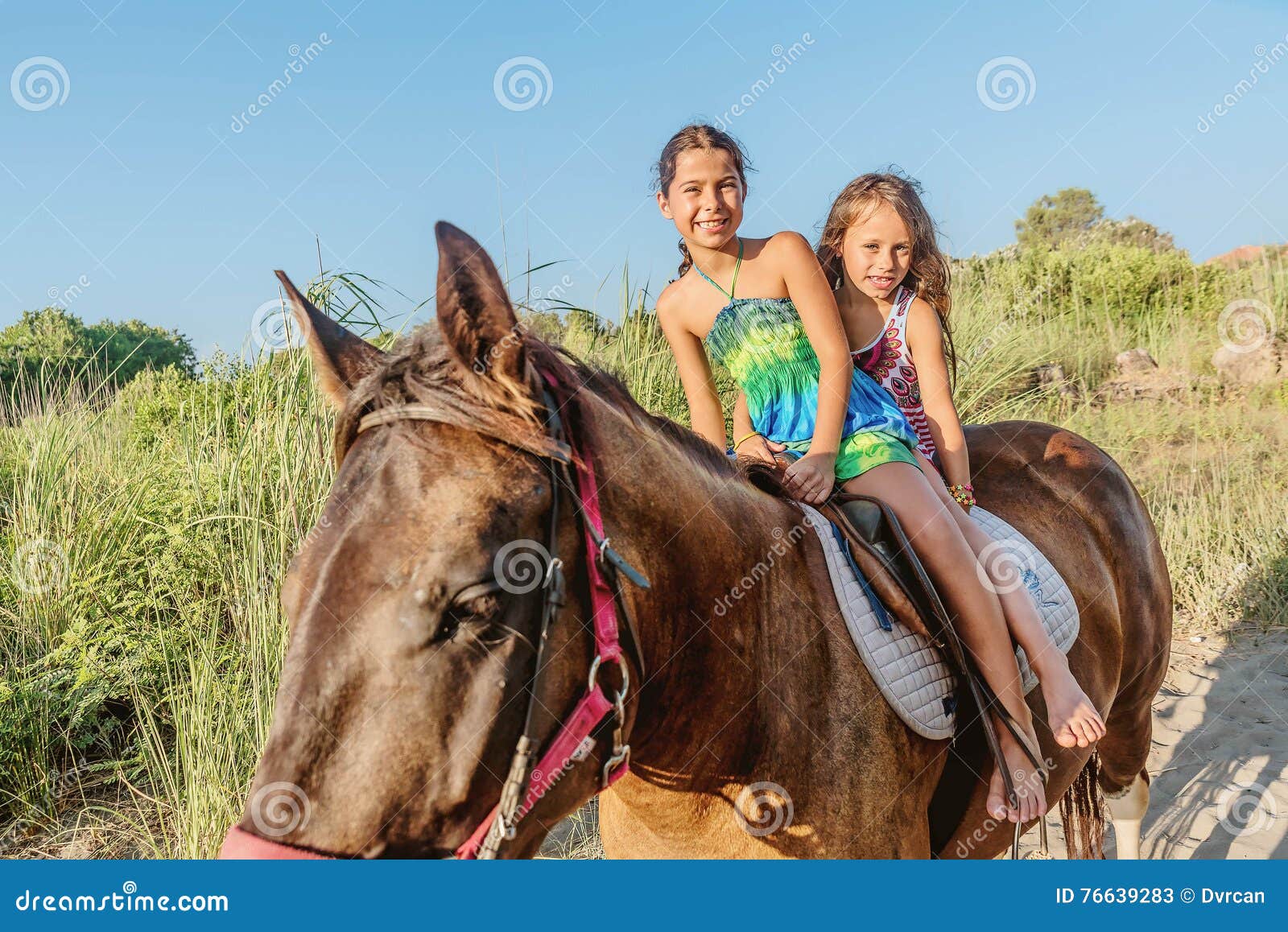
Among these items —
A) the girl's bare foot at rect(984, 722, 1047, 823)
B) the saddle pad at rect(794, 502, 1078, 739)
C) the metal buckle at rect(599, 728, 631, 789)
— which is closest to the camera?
the metal buckle at rect(599, 728, 631, 789)

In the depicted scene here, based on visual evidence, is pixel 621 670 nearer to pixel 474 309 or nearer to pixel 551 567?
pixel 551 567

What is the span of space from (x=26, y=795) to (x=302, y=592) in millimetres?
3956

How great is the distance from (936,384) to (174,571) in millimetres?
3921

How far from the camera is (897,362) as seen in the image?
113 inches

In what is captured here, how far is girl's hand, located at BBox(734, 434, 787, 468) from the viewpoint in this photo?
2551 mm

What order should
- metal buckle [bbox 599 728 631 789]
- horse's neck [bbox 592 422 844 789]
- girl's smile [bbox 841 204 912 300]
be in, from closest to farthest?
metal buckle [bbox 599 728 631 789], horse's neck [bbox 592 422 844 789], girl's smile [bbox 841 204 912 300]

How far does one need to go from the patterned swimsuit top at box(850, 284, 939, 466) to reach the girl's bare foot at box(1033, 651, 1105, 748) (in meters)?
0.79

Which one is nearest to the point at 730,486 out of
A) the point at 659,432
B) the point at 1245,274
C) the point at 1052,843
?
the point at 659,432

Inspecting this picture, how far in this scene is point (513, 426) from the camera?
1.45m

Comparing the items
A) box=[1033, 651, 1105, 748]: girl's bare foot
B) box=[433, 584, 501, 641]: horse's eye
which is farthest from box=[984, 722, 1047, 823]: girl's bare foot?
box=[433, 584, 501, 641]: horse's eye

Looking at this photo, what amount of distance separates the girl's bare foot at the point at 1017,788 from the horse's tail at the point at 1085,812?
1.68 metres

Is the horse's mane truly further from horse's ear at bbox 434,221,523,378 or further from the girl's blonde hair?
the girl's blonde hair

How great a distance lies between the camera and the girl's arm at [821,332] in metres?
2.30

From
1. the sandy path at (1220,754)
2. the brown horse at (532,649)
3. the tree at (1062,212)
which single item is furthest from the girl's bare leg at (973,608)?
the tree at (1062,212)
